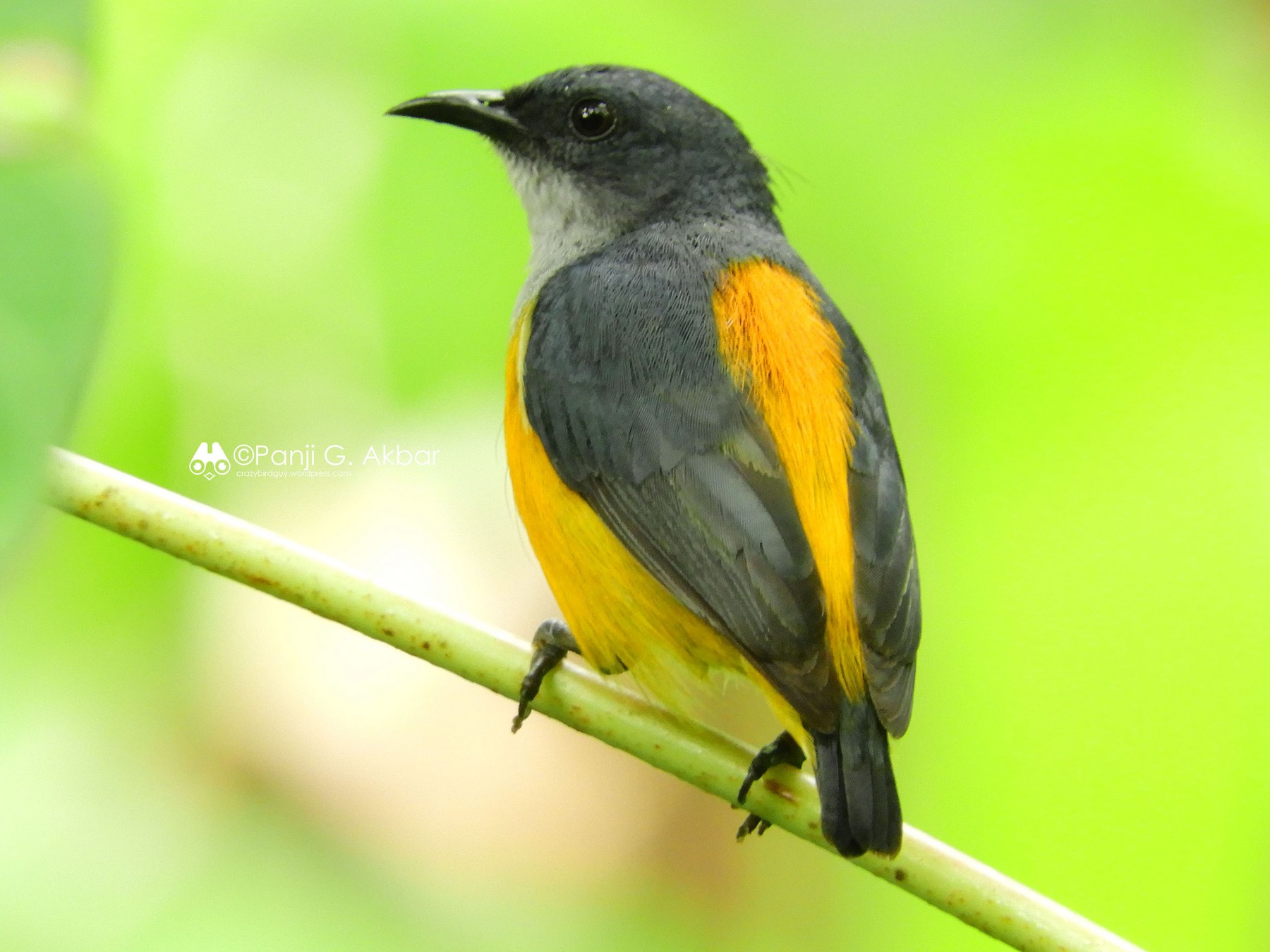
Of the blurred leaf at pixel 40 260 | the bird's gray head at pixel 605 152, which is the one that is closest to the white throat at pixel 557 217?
the bird's gray head at pixel 605 152

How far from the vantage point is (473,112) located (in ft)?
6.61

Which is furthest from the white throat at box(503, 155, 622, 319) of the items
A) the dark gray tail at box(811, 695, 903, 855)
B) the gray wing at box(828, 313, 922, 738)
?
the dark gray tail at box(811, 695, 903, 855)

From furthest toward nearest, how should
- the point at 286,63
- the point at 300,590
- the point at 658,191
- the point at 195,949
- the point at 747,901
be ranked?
the point at 286,63
the point at 658,191
the point at 747,901
the point at 195,949
the point at 300,590

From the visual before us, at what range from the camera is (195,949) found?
1.63 m

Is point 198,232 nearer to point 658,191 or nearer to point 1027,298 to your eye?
point 658,191

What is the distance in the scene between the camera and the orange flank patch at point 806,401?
153 centimetres

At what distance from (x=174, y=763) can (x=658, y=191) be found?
120 cm

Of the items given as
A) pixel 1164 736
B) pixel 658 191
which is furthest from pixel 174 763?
pixel 1164 736

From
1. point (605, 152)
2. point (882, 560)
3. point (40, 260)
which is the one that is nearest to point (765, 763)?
point (882, 560)

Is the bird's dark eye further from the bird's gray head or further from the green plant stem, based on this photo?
the green plant stem

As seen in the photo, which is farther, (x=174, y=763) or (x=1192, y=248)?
(x=1192, y=248)

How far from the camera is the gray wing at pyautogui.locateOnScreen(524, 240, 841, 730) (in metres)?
1.46

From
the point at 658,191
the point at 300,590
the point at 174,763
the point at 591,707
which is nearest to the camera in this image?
the point at 300,590

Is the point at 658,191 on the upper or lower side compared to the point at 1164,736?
upper
